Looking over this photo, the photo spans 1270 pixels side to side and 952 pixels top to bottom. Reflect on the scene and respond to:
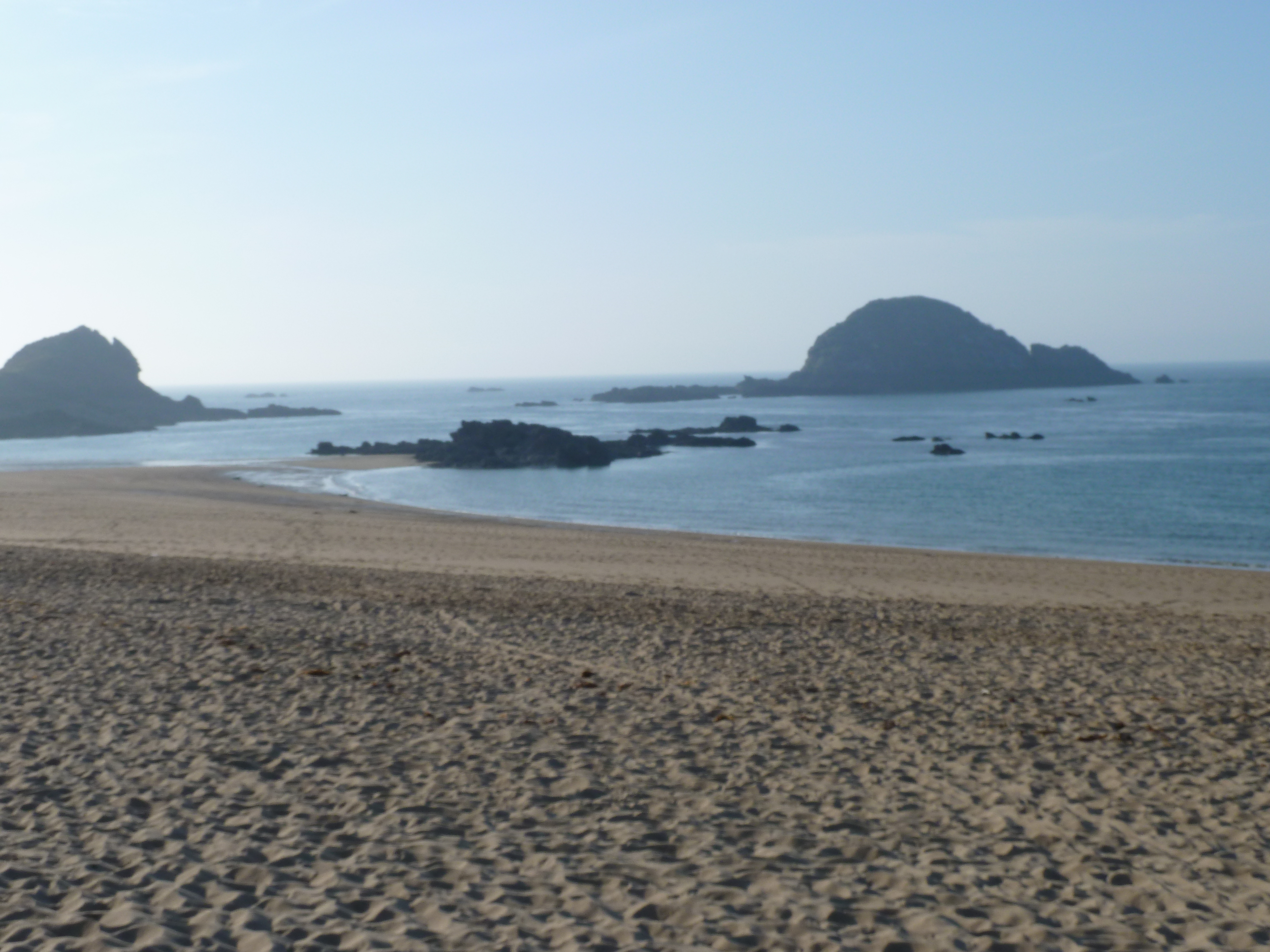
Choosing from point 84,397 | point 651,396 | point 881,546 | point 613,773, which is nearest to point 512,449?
point 881,546

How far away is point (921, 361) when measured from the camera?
189 meters

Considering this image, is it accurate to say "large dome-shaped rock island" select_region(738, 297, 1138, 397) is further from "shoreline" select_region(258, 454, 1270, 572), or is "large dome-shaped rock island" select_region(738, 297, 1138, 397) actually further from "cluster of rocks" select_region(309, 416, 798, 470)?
"shoreline" select_region(258, 454, 1270, 572)

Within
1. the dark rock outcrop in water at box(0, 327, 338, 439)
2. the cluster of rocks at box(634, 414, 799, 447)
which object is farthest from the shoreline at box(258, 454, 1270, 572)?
the dark rock outcrop in water at box(0, 327, 338, 439)

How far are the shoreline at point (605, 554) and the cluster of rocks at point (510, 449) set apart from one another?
81.2ft

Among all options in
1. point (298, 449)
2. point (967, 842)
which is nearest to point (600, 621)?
point (967, 842)

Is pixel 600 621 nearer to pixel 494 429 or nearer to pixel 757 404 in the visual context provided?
pixel 494 429

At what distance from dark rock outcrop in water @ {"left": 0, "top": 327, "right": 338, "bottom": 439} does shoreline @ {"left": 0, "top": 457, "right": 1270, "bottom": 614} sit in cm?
7582

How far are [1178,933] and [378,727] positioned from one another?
629 centimetres

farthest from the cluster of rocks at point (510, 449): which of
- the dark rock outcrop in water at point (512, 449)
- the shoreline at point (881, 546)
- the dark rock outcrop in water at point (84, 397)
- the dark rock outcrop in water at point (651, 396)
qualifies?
the dark rock outcrop in water at point (651, 396)

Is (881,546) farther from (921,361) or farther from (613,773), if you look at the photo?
(921,361)

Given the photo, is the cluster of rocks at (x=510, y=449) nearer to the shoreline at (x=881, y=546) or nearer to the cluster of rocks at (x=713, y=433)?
the cluster of rocks at (x=713, y=433)

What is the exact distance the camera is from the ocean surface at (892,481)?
111ft

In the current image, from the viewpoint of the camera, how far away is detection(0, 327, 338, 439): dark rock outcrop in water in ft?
343

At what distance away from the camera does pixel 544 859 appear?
20.7ft
